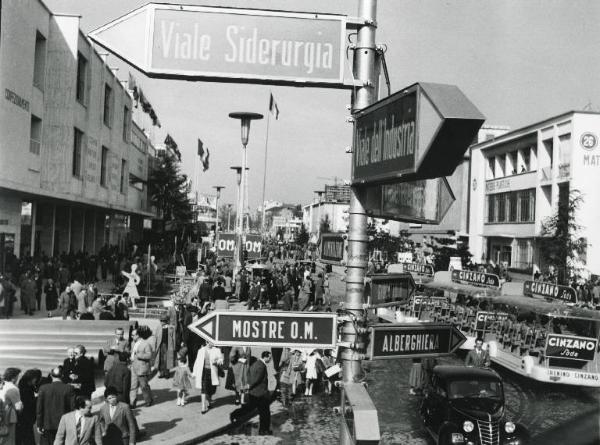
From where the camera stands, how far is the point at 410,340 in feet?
12.9

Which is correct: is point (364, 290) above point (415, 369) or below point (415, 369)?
above

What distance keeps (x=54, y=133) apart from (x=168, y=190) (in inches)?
1298

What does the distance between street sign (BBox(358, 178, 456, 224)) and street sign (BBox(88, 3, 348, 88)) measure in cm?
76

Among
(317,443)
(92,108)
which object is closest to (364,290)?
(317,443)

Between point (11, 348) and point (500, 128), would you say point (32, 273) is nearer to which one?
point (11, 348)

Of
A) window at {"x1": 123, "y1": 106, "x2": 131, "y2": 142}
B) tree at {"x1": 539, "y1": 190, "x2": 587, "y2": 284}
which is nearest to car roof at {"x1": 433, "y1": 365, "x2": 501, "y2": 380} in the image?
tree at {"x1": 539, "y1": 190, "x2": 587, "y2": 284}

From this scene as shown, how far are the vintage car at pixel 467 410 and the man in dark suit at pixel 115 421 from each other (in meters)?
5.23

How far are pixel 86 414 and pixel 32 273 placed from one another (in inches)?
568

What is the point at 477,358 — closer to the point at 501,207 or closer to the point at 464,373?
the point at 464,373

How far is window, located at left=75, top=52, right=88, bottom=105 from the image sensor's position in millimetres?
29812

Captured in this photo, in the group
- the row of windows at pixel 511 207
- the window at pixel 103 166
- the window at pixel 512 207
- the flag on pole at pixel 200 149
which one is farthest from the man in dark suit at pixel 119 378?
the window at pixel 512 207

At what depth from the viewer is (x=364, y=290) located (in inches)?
159

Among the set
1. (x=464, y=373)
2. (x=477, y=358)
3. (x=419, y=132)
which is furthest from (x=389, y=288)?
(x=477, y=358)

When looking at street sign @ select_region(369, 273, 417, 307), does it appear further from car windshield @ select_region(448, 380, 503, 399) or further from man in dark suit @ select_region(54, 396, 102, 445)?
car windshield @ select_region(448, 380, 503, 399)
